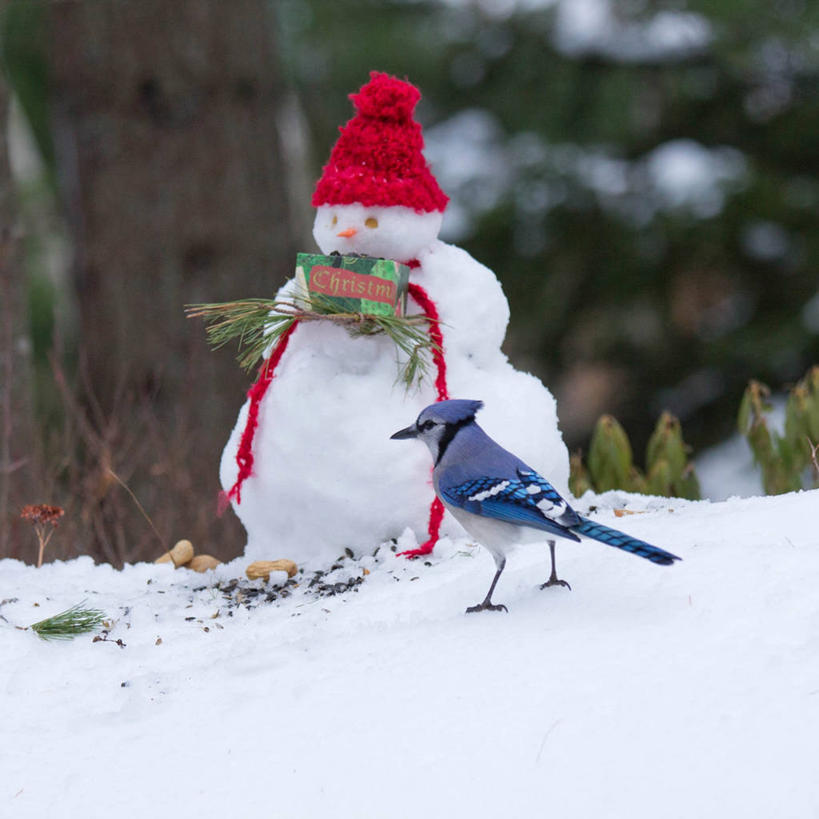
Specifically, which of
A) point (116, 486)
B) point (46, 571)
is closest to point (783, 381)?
point (116, 486)

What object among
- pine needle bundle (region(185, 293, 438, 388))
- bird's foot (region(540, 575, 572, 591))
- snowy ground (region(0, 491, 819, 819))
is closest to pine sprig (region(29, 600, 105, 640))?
snowy ground (region(0, 491, 819, 819))

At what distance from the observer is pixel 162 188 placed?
4.64 m

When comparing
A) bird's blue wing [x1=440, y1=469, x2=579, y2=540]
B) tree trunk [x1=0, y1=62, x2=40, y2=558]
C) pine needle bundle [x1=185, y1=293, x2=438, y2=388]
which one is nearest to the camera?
bird's blue wing [x1=440, y1=469, x2=579, y2=540]

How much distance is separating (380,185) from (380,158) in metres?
0.07

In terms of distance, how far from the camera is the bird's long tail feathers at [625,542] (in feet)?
5.81

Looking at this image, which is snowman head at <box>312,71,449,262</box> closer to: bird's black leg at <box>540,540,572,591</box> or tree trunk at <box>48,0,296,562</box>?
bird's black leg at <box>540,540,572,591</box>

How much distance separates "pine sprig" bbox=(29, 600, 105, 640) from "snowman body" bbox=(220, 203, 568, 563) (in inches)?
18.8

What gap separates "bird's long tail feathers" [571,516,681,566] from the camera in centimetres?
177

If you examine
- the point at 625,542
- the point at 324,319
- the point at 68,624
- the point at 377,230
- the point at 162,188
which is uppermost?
the point at 162,188

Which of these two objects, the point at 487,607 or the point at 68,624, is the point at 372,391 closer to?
the point at 487,607

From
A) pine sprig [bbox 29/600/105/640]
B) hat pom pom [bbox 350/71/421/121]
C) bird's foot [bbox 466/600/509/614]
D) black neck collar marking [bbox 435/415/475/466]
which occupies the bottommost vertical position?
pine sprig [bbox 29/600/105/640]

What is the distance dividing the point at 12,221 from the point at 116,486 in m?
0.97

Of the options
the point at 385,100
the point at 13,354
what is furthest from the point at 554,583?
the point at 13,354

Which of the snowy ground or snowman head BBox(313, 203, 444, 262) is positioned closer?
the snowy ground
